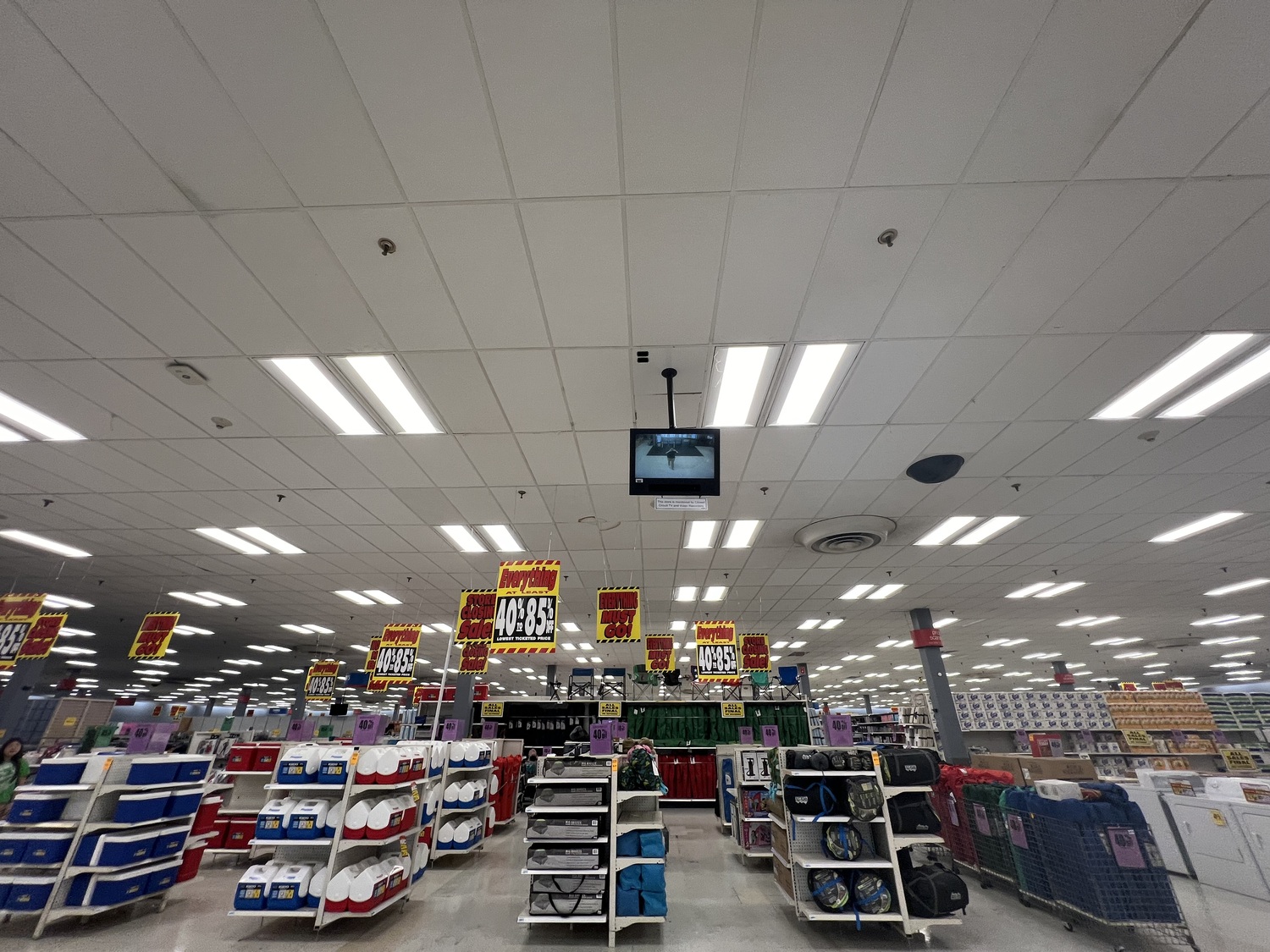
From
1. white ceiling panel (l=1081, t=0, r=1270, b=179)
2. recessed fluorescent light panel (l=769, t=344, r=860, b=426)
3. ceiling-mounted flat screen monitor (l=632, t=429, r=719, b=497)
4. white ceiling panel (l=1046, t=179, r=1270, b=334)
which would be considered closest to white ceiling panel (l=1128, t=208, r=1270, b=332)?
white ceiling panel (l=1046, t=179, r=1270, b=334)

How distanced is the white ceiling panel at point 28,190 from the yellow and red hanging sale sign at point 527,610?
497 centimetres

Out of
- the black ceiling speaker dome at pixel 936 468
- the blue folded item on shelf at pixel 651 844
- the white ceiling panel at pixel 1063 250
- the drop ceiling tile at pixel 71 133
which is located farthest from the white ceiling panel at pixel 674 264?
the blue folded item on shelf at pixel 651 844

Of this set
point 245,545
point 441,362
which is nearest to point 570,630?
point 245,545

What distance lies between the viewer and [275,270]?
365cm

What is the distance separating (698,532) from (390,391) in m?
4.92

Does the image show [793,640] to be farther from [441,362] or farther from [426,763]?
[441,362]

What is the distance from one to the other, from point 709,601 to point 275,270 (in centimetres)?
1077

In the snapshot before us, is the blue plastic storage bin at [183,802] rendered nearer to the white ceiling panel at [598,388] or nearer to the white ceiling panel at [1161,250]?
the white ceiling panel at [598,388]

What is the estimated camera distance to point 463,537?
848 cm

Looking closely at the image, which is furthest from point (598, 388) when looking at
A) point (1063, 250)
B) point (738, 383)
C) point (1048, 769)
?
point (1048, 769)

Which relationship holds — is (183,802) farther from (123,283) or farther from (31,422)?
(123,283)

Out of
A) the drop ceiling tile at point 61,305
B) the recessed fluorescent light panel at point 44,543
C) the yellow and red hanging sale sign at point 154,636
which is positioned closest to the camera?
the drop ceiling tile at point 61,305

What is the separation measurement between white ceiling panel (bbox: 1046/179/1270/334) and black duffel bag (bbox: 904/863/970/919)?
453 cm

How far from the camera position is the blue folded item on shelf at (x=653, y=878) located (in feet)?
14.5
